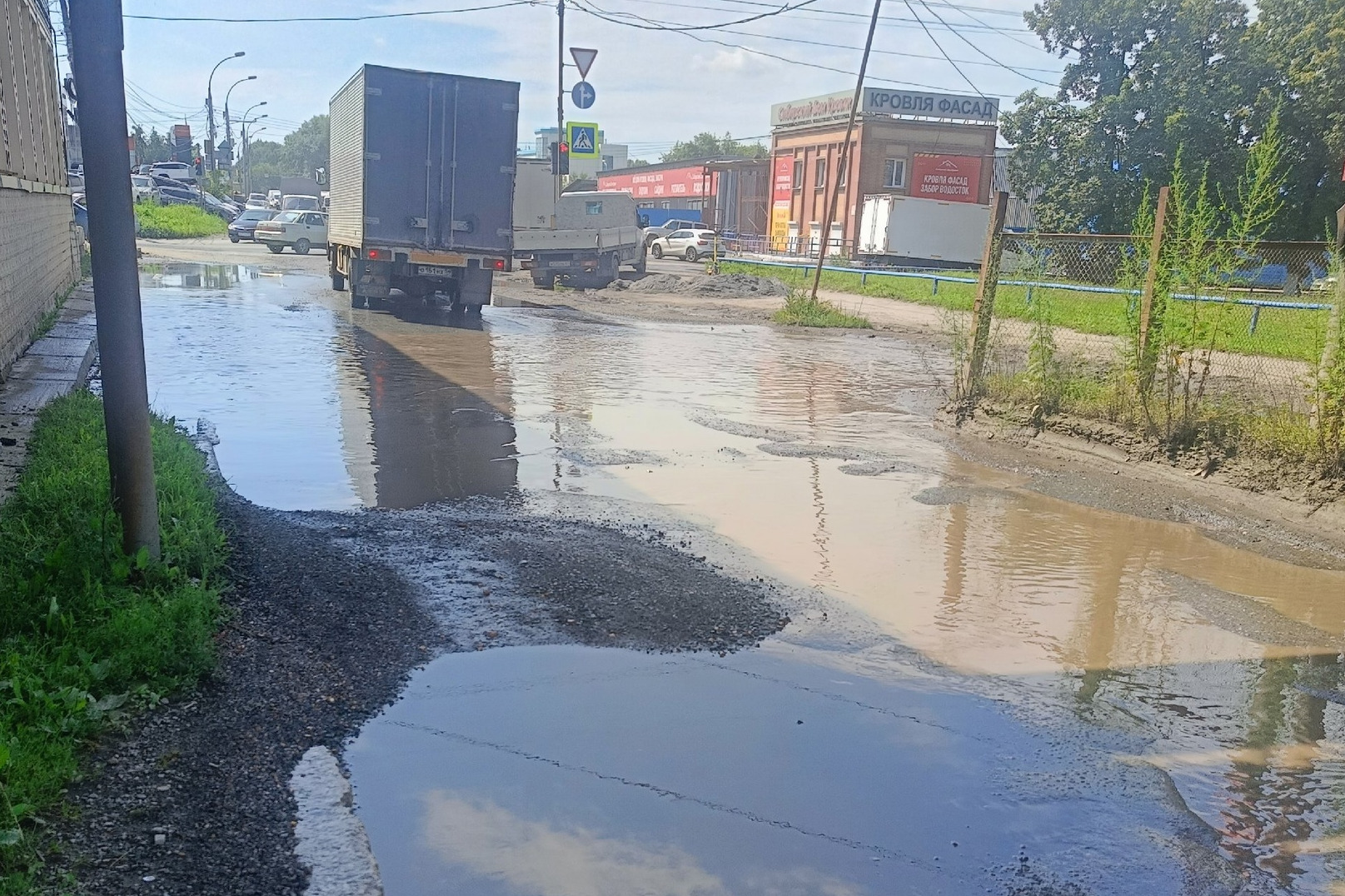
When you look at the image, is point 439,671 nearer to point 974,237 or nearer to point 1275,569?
point 1275,569

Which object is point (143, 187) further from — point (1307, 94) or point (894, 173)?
point (1307, 94)

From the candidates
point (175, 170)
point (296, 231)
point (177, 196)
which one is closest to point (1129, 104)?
point (296, 231)

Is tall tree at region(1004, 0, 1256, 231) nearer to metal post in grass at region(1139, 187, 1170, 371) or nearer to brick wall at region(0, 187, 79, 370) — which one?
metal post in grass at region(1139, 187, 1170, 371)

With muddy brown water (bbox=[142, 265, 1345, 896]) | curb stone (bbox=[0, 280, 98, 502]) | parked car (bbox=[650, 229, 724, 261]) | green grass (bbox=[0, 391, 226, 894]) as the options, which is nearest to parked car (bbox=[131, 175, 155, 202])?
parked car (bbox=[650, 229, 724, 261])

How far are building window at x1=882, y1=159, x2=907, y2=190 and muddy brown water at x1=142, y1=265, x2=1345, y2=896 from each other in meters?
45.0

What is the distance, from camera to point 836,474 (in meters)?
9.37

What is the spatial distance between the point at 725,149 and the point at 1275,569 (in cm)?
11470

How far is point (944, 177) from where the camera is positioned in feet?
174

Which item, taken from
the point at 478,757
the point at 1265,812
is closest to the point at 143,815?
the point at 478,757

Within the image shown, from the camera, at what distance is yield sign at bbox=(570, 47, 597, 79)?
96.9 feet

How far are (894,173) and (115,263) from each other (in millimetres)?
51925

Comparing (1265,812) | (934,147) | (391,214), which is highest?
(934,147)

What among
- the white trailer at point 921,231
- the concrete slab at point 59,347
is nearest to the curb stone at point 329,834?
the concrete slab at point 59,347

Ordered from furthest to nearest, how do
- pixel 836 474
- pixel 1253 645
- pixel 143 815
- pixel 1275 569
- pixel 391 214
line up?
1. pixel 391 214
2. pixel 836 474
3. pixel 1275 569
4. pixel 1253 645
5. pixel 143 815
